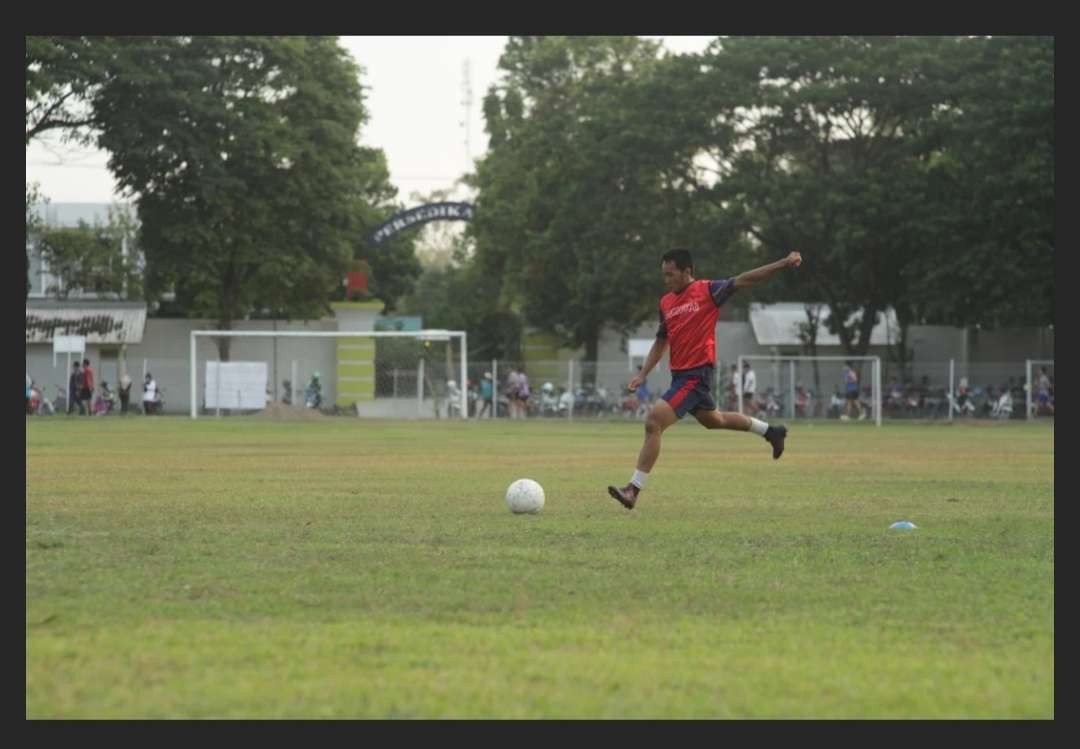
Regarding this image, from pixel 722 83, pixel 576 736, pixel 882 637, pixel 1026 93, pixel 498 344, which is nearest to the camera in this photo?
pixel 576 736

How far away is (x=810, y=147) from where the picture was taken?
198ft

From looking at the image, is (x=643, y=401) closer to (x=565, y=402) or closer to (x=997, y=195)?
(x=565, y=402)

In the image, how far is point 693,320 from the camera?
14875 mm

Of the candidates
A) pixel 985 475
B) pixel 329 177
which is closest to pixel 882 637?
pixel 985 475

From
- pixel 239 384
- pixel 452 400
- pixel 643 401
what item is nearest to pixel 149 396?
pixel 239 384

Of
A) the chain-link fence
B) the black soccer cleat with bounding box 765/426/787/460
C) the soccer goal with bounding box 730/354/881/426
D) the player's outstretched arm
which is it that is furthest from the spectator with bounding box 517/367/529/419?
the player's outstretched arm

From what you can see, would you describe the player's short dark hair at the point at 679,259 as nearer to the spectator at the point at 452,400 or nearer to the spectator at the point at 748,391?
the spectator at the point at 748,391

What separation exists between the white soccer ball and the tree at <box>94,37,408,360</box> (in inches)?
1759

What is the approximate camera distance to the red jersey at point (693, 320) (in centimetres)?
1485

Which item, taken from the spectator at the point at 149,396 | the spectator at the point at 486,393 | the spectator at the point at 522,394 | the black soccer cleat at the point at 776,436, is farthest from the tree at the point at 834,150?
the black soccer cleat at the point at 776,436

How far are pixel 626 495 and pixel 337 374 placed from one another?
170 feet

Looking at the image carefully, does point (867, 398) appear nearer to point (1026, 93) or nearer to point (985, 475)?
point (1026, 93)

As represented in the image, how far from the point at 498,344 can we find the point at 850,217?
29.5 meters

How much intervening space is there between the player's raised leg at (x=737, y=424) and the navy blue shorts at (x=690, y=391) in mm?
113
